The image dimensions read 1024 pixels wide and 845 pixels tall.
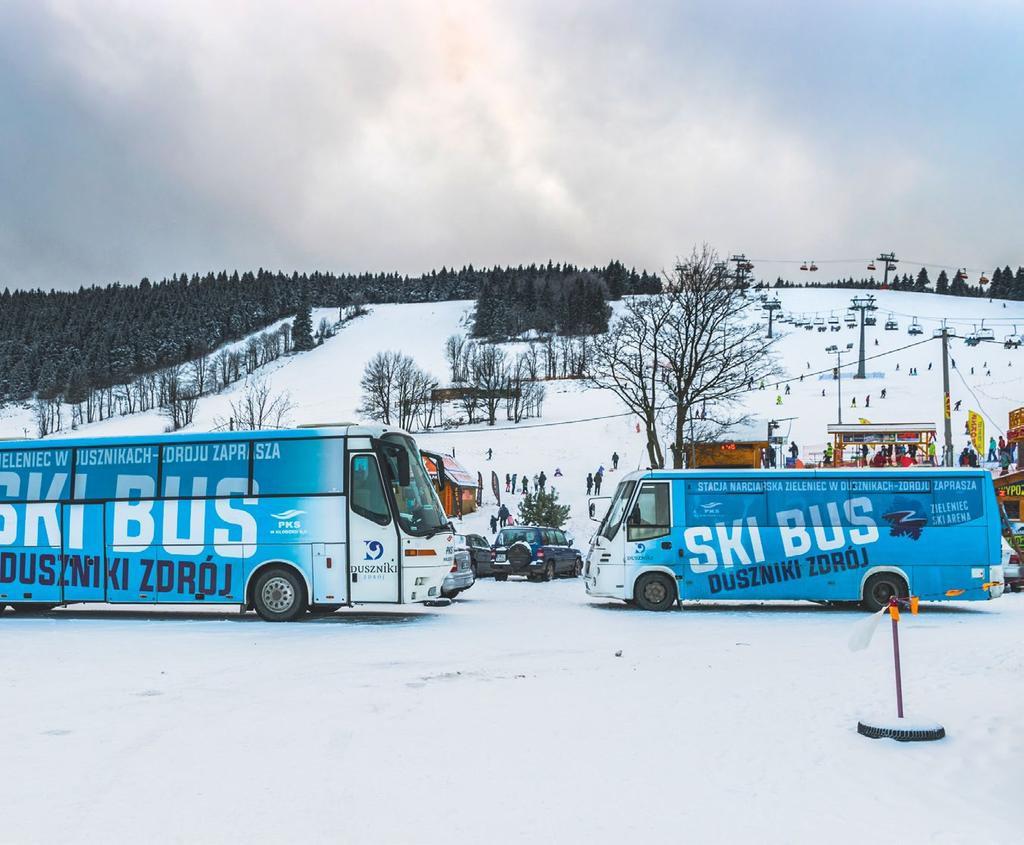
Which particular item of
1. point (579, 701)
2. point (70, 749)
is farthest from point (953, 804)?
point (70, 749)

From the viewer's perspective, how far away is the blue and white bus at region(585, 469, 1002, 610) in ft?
61.6

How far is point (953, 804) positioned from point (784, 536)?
13211mm

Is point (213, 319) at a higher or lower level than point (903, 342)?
higher

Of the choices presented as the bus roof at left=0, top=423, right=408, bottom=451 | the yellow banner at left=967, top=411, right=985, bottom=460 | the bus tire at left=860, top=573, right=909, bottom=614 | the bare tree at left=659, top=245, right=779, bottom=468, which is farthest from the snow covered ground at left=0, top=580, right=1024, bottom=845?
the yellow banner at left=967, top=411, right=985, bottom=460

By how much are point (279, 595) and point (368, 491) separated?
2262 mm

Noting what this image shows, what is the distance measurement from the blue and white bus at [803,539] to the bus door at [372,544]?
473 centimetres

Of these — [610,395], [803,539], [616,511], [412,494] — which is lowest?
[803,539]

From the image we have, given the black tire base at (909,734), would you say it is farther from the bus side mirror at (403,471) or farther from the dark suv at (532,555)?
the dark suv at (532,555)

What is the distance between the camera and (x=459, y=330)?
171 m

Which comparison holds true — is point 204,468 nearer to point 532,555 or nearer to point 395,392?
point 532,555

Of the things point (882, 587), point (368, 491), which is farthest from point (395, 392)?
point (368, 491)

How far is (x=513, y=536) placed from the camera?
29562mm

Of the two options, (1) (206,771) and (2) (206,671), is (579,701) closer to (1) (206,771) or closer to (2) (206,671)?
(1) (206,771)

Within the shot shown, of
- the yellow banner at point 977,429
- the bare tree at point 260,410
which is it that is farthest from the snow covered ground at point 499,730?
the bare tree at point 260,410
